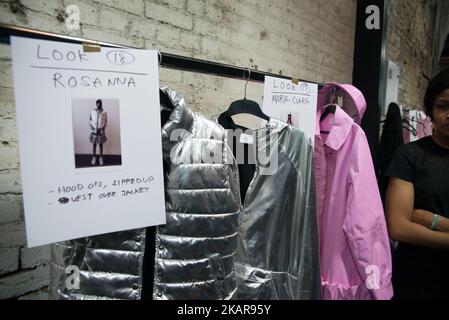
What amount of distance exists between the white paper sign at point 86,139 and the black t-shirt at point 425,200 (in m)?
0.91

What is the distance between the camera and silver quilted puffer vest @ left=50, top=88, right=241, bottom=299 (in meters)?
0.60

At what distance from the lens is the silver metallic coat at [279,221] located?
78cm

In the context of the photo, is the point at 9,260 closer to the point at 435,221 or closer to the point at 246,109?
the point at 246,109

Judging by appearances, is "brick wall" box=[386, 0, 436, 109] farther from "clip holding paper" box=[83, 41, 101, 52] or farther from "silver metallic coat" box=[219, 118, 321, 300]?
"clip holding paper" box=[83, 41, 101, 52]

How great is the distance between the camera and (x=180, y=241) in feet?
2.07

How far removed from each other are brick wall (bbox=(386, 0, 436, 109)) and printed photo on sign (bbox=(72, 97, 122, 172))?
278 centimetres

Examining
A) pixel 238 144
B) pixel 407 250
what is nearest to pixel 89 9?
pixel 238 144

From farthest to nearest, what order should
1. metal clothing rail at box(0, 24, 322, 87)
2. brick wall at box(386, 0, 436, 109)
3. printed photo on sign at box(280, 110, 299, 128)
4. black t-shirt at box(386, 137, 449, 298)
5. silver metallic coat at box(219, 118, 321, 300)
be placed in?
1. brick wall at box(386, 0, 436, 109)
2. black t-shirt at box(386, 137, 449, 298)
3. printed photo on sign at box(280, 110, 299, 128)
4. silver metallic coat at box(219, 118, 321, 300)
5. metal clothing rail at box(0, 24, 322, 87)

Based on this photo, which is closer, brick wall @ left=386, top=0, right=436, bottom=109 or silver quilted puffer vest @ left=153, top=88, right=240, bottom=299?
silver quilted puffer vest @ left=153, top=88, right=240, bottom=299

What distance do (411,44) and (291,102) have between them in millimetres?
3171

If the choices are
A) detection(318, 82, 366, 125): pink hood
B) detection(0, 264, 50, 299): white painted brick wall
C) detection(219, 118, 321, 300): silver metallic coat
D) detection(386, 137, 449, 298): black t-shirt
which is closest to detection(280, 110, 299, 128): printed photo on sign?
detection(219, 118, 321, 300): silver metallic coat

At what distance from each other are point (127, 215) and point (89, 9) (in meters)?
0.70
